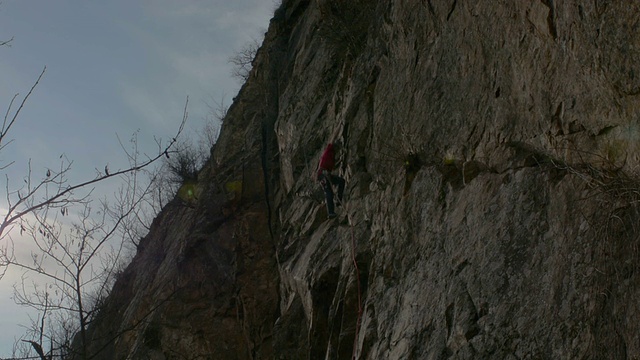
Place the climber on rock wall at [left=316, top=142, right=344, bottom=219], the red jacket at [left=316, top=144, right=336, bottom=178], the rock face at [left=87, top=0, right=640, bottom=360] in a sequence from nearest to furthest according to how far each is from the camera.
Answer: the rock face at [left=87, top=0, right=640, bottom=360], the climber on rock wall at [left=316, top=142, right=344, bottom=219], the red jacket at [left=316, top=144, right=336, bottom=178]

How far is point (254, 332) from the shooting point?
13.7 meters

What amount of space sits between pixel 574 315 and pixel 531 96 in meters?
2.43

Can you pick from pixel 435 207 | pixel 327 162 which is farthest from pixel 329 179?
pixel 435 207

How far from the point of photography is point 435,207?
807cm

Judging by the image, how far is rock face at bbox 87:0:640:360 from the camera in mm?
5434

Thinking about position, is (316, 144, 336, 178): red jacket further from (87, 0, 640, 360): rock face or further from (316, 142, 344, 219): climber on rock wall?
(87, 0, 640, 360): rock face

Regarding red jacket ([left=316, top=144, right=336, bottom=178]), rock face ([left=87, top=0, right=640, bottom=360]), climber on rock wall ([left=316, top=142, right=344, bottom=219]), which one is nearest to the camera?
rock face ([left=87, top=0, right=640, bottom=360])

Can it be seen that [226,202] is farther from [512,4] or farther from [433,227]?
[512,4]

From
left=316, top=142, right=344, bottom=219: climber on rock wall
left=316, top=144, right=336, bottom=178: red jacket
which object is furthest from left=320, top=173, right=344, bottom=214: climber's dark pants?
left=316, top=144, right=336, bottom=178: red jacket

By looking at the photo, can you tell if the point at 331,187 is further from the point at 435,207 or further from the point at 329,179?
the point at 435,207

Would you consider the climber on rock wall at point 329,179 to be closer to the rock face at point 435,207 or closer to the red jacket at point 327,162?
the red jacket at point 327,162

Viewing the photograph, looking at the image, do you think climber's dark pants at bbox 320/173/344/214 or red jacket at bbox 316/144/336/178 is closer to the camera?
climber's dark pants at bbox 320/173/344/214

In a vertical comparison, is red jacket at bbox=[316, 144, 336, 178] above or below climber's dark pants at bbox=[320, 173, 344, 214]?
above

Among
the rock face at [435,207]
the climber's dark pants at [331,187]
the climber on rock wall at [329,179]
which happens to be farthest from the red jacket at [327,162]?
the rock face at [435,207]
